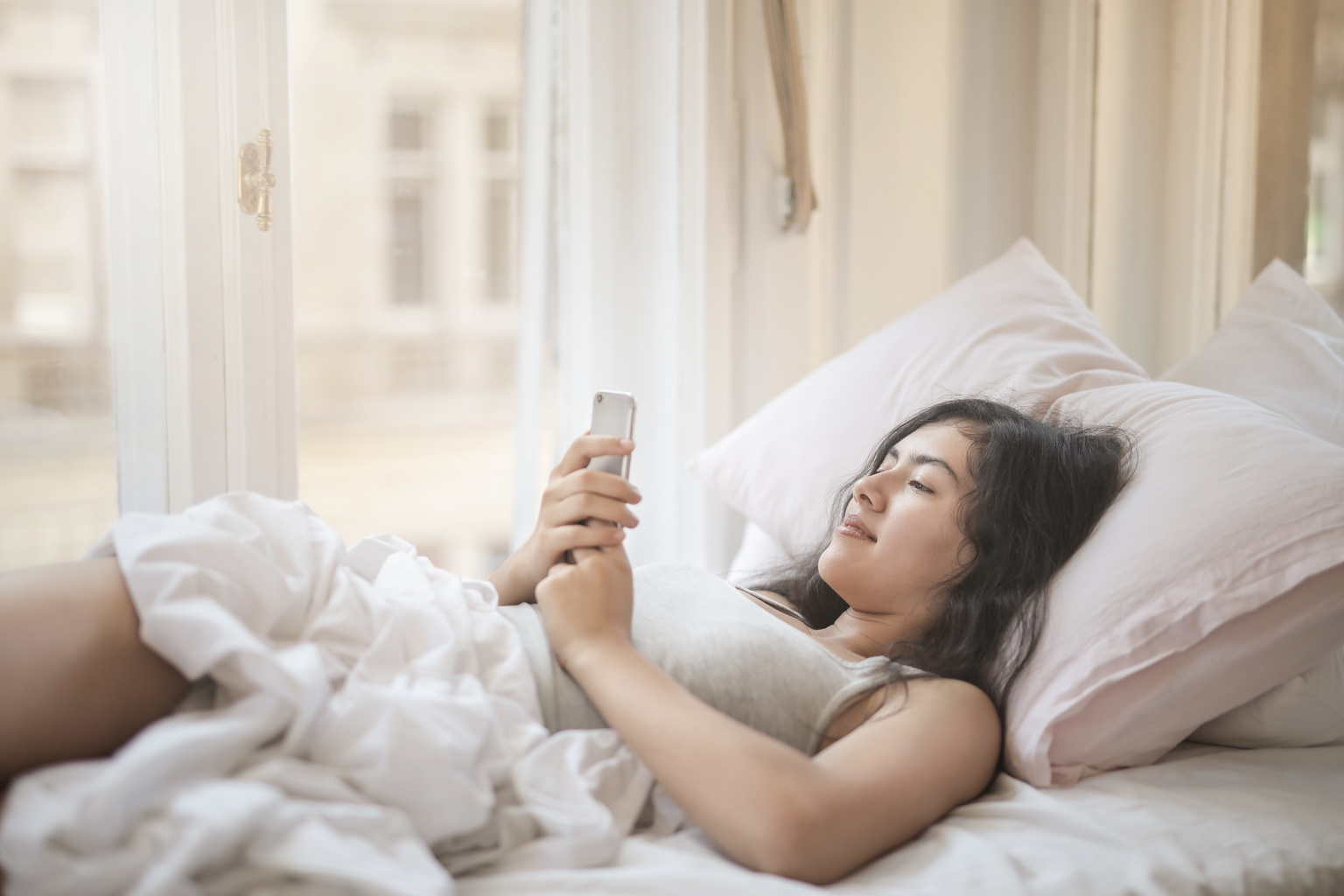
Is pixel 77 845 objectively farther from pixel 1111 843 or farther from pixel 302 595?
pixel 1111 843

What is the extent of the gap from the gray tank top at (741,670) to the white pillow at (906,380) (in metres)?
0.32

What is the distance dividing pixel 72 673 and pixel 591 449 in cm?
43

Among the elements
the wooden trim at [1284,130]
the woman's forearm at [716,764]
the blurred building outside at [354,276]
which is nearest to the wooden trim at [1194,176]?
the wooden trim at [1284,130]

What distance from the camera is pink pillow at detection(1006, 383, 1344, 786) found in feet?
2.59

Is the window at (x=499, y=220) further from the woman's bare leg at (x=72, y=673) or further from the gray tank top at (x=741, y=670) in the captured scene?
the woman's bare leg at (x=72, y=673)

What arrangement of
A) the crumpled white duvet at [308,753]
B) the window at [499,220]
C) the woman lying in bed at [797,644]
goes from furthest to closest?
1. the window at [499,220]
2. the woman lying in bed at [797,644]
3. the crumpled white duvet at [308,753]

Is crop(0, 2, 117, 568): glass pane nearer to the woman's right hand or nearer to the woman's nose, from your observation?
the woman's right hand

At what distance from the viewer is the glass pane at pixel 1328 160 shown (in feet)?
4.41

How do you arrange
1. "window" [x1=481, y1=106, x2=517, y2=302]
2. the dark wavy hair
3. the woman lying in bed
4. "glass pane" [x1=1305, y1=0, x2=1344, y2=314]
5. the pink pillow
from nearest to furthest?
the woman lying in bed < the pink pillow < the dark wavy hair < "glass pane" [x1=1305, y1=0, x2=1344, y2=314] < "window" [x1=481, y1=106, x2=517, y2=302]

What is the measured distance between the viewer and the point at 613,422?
0.90 meters

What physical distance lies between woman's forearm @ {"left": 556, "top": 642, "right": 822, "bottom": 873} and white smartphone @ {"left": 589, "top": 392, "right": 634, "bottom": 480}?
192mm

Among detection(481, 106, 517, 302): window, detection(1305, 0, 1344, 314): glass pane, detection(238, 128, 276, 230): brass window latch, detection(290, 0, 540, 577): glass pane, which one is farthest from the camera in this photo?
detection(481, 106, 517, 302): window

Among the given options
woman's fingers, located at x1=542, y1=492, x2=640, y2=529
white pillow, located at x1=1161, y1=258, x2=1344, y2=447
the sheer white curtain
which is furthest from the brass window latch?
white pillow, located at x1=1161, y1=258, x2=1344, y2=447

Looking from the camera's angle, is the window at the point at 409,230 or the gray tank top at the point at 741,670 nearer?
the gray tank top at the point at 741,670
